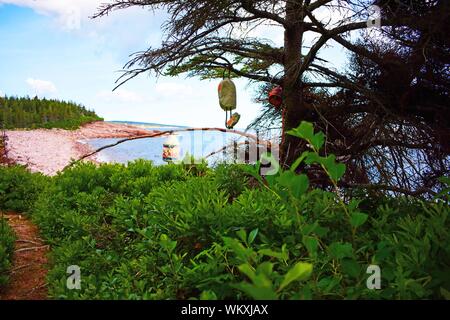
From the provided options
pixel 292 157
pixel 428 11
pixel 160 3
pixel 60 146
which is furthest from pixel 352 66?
pixel 60 146

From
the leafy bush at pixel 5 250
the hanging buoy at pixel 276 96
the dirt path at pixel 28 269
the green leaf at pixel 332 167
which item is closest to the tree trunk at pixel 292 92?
the hanging buoy at pixel 276 96

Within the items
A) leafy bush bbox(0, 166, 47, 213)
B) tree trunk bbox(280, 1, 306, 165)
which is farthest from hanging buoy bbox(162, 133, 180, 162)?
leafy bush bbox(0, 166, 47, 213)

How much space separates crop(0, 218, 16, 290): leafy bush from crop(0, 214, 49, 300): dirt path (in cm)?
5

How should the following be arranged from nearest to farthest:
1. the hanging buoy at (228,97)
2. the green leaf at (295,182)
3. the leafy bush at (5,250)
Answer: the green leaf at (295,182) → the leafy bush at (5,250) → the hanging buoy at (228,97)

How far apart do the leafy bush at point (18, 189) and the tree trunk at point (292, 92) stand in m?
2.73

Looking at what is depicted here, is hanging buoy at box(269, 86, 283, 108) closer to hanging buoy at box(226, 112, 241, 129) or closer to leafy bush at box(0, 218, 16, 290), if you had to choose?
hanging buoy at box(226, 112, 241, 129)

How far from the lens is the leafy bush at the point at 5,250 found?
2210mm

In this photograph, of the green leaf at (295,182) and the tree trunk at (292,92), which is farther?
the tree trunk at (292,92)

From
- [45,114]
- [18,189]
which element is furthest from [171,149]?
[45,114]

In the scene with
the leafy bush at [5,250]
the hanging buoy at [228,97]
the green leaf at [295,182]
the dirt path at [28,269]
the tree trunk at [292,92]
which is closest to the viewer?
the green leaf at [295,182]

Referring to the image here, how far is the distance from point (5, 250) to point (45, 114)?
9.07 metres

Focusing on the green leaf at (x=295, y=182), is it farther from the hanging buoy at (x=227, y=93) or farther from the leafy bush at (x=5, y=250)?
the hanging buoy at (x=227, y=93)

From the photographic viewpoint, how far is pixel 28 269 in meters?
2.41
